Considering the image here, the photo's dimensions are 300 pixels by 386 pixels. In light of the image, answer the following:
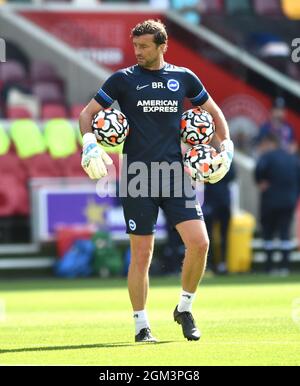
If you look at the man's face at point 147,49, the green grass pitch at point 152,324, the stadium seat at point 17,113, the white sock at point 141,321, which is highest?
the man's face at point 147,49

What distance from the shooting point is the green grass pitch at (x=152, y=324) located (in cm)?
935

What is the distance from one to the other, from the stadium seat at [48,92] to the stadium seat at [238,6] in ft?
15.7

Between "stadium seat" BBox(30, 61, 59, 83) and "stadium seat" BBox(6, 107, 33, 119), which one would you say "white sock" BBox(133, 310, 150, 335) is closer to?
"stadium seat" BBox(6, 107, 33, 119)

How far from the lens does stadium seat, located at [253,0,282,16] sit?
90.6 ft

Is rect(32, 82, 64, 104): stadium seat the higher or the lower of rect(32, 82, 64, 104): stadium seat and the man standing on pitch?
the higher

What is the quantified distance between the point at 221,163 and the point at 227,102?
14751mm

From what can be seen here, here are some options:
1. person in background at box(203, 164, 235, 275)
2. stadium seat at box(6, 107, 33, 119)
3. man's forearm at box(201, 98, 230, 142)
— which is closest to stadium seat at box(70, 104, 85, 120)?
stadium seat at box(6, 107, 33, 119)

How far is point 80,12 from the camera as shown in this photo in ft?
83.7

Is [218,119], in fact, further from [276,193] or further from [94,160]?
[276,193]

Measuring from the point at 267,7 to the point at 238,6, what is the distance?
67 centimetres

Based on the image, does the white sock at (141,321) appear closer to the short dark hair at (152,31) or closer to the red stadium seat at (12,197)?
the short dark hair at (152,31)

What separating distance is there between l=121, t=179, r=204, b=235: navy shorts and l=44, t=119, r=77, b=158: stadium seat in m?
11.6

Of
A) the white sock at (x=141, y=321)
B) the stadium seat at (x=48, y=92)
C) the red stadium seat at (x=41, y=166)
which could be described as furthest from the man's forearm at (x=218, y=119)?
the stadium seat at (x=48, y=92)

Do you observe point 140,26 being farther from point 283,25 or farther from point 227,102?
point 283,25
